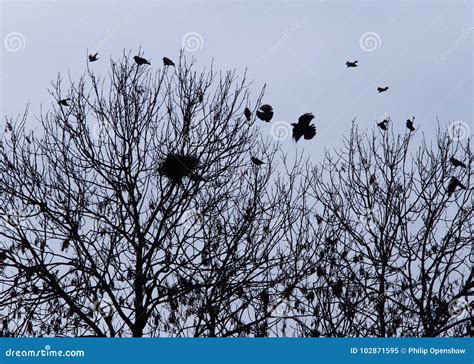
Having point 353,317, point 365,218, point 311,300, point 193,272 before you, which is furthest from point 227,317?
point 365,218

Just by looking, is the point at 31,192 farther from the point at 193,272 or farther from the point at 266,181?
the point at 266,181

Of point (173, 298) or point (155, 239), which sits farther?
point (155, 239)

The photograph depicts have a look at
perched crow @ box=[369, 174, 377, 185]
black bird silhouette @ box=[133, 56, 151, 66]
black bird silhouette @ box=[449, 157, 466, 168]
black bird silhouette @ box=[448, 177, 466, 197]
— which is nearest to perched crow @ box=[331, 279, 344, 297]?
perched crow @ box=[369, 174, 377, 185]

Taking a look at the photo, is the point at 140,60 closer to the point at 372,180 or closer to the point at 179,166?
the point at 179,166

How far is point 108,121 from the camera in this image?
8.73 m

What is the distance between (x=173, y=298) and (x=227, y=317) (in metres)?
0.85

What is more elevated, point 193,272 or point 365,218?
point 365,218

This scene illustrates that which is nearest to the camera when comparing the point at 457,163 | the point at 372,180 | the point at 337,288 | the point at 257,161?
the point at 257,161

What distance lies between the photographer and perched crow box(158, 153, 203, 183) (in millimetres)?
8422

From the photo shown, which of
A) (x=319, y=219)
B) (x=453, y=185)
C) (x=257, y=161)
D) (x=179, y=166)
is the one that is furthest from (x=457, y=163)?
(x=179, y=166)

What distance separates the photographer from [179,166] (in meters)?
8.54

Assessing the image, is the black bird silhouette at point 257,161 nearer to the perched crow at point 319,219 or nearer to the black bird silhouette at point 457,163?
the perched crow at point 319,219

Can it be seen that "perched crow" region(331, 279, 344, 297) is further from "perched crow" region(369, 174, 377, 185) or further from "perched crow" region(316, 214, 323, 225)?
"perched crow" region(369, 174, 377, 185)

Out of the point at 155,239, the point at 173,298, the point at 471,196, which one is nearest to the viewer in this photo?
the point at 173,298
